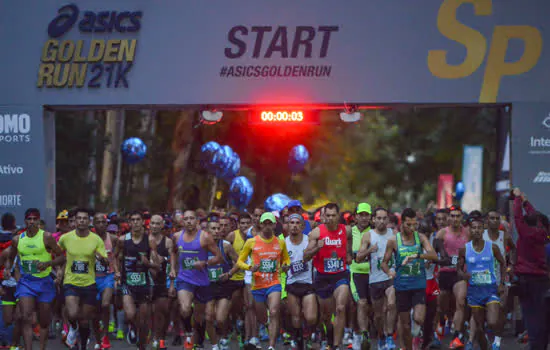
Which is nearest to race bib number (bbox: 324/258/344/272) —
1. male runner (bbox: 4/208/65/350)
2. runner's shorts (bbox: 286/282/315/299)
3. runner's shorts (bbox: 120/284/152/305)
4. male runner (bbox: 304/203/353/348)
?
male runner (bbox: 304/203/353/348)

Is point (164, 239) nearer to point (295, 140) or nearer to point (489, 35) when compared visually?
point (489, 35)

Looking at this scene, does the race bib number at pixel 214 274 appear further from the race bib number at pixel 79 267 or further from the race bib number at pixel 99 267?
the race bib number at pixel 99 267

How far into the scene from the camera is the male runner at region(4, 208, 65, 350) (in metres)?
15.2

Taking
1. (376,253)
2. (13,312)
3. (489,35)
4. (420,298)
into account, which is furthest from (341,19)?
(13,312)

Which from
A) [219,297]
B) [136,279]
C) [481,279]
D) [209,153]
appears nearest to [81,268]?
[136,279]

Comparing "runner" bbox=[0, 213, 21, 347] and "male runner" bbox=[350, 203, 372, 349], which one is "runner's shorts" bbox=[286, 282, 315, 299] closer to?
"male runner" bbox=[350, 203, 372, 349]

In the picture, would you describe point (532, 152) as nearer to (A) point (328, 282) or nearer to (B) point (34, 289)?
(A) point (328, 282)

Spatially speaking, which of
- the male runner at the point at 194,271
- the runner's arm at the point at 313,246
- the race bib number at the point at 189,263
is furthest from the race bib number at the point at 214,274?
the runner's arm at the point at 313,246

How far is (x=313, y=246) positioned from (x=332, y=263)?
1.42ft

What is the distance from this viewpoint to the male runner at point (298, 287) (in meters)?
15.2

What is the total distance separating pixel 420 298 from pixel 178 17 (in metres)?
7.58

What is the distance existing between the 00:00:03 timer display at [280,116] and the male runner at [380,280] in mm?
3968

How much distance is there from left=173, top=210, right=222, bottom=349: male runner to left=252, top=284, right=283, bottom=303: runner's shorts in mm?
740

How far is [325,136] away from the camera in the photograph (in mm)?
40469
